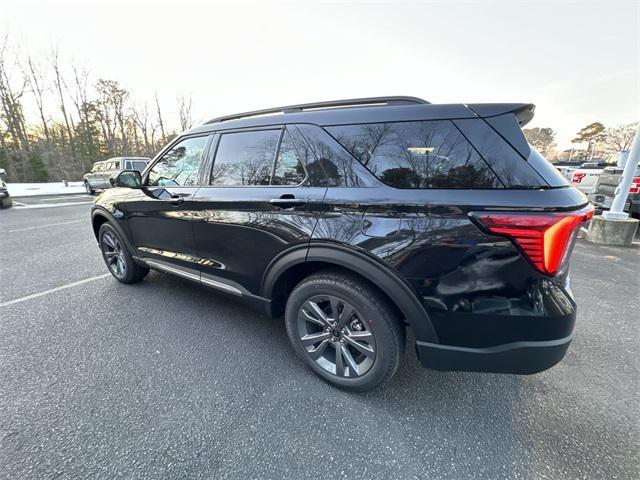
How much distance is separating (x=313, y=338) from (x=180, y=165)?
2136 millimetres

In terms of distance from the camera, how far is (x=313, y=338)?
205cm

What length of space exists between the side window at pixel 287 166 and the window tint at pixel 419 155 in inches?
15.7

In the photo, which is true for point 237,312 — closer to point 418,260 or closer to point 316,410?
point 316,410

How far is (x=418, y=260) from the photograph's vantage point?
1.52m

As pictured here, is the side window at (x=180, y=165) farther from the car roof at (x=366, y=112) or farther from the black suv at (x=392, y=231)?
the car roof at (x=366, y=112)

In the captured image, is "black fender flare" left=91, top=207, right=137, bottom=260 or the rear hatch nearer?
the rear hatch

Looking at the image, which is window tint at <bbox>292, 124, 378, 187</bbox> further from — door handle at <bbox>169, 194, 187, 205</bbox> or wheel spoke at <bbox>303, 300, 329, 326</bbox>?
door handle at <bbox>169, 194, 187, 205</bbox>

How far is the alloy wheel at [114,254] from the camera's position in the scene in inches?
140

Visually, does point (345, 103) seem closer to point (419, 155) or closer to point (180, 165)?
point (419, 155)

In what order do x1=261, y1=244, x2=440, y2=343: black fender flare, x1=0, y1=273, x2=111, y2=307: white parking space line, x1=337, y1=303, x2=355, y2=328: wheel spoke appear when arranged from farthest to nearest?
x1=0, y1=273, x2=111, y2=307: white parking space line
x1=337, y1=303, x2=355, y2=328: wheel spoke
x1=261, y1=244, x2=440, y2=343: black fender flare

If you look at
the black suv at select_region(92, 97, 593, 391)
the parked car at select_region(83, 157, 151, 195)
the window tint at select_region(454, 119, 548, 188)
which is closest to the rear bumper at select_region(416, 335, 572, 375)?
the black suv at select_region(92, 97, 593, 391)

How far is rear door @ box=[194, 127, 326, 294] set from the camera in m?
1.92

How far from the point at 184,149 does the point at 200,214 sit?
835 mm

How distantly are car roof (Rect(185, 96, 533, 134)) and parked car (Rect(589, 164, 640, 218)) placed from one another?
22.8 feet
